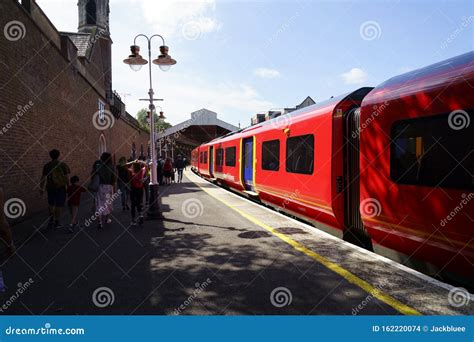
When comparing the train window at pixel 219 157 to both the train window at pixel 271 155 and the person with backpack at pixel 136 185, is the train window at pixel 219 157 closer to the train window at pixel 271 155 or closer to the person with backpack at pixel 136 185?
the train window at pixel 271 155

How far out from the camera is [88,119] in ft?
60.5

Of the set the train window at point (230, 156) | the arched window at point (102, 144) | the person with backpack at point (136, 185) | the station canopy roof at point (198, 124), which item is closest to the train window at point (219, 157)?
the train window at point (230, 156)

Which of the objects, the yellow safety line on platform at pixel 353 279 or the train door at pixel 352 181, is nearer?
the yellow safety line on platform at pixel 353 279

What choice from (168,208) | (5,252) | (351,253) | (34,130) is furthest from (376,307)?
(34,130)

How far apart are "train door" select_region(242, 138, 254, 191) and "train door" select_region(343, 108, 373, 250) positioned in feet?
22.1

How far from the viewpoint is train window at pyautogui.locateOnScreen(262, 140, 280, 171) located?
33.5ft

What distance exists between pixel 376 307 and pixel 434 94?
9.07 feet

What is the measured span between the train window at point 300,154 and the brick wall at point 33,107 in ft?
22.9

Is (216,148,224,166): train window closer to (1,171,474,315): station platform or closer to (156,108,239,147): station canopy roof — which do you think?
(1,171,474,315): station platform

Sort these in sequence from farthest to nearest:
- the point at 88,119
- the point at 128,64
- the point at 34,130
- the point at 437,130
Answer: the point at 88,119
the point at 34,130
the point at 128,64
the point at 437,130

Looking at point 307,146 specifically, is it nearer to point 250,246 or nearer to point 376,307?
point 250,246

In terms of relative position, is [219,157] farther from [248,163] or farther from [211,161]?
[248,163]

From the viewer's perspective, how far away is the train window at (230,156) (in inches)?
655

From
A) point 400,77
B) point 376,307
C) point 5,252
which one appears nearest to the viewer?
point 5,252
